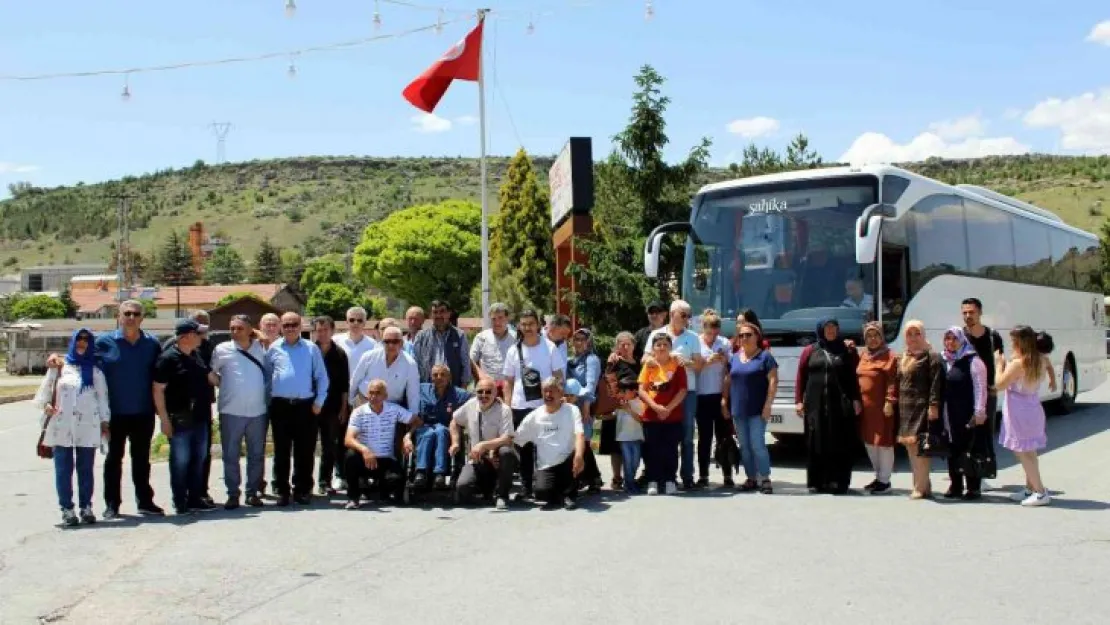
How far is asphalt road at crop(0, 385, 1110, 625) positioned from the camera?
613 centimetres

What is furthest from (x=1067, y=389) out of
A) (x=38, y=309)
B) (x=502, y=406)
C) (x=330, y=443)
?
(x=38, y=309)

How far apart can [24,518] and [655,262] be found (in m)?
7.98

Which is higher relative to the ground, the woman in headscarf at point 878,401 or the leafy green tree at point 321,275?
the leafy green tree at point 321,275

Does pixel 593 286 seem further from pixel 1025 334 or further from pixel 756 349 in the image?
pixel 1025 334

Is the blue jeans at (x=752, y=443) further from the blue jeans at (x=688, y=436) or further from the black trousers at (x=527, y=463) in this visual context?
the black trousers at (x=527, y=463)

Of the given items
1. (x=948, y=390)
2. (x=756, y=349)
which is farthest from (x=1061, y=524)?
(x=756, y=349)

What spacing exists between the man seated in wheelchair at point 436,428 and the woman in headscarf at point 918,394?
4.49 meters

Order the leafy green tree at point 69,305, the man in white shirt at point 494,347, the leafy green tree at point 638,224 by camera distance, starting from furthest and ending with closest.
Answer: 1. the leafy green tree at point 69,305
2. the leafy green tree at point 638,224
3. the man in white shirt at point 494,347

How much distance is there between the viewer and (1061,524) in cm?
859

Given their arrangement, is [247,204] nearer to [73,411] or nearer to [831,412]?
[73,411]

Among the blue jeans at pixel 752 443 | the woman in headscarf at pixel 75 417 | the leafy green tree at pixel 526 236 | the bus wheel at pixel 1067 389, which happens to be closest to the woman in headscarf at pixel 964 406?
the blue jeans at pixel 752 443

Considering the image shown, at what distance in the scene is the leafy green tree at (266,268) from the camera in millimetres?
119062

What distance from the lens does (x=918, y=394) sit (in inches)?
394

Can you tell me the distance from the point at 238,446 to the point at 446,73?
37.3ft
